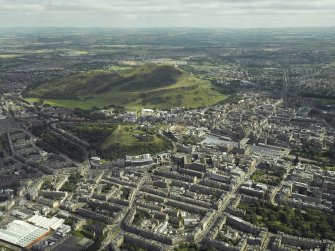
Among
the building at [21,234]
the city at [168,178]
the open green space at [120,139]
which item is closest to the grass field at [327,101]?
the city at [168,178]

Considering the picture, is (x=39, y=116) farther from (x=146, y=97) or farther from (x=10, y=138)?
(x=146, y=97)

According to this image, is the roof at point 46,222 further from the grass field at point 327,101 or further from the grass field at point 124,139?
the grass field at point 327,101

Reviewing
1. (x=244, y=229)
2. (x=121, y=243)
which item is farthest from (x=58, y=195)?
(x=244, y=229)

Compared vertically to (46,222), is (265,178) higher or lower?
lower

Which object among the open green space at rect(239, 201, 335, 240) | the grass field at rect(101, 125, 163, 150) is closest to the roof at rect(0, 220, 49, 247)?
the open green space at rect(239, 201, 335, 240)

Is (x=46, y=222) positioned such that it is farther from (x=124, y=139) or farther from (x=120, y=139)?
(x=124, y=139)

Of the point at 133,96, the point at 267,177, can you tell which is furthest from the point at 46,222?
the point at 133,96
